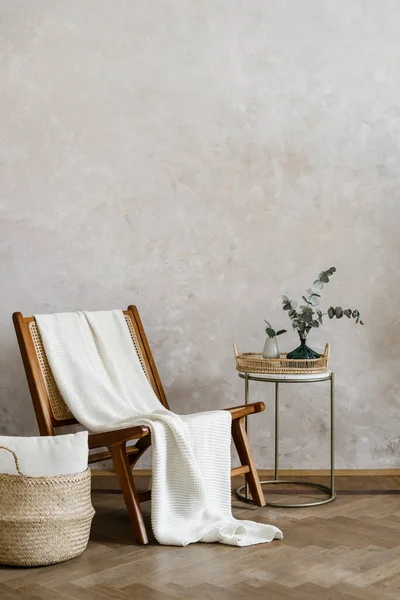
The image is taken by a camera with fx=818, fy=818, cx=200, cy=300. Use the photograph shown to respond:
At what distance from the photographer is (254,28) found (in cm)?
381

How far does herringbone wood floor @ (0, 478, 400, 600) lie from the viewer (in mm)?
2332

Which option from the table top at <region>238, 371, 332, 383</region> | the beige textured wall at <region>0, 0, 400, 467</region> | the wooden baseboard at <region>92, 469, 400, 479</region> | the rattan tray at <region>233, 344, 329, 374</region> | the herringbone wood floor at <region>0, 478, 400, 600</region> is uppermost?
the beige textured wall at <region>0, 0, 400, 467</region>

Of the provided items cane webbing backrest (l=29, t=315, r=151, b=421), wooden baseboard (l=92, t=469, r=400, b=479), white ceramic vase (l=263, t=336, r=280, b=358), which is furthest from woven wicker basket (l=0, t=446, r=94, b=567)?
wooden baseboard (l=92, t=469, r=400, b=479)

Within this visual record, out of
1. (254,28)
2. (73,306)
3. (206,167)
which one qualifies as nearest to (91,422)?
(73,306)

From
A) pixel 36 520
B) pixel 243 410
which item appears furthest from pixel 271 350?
pixel 36 520

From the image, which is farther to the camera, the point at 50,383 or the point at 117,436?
the point at 50,383

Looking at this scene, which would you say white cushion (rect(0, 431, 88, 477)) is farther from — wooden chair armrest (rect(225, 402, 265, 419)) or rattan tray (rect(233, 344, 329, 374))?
rattan tray (rect(233, 344, 329, 374))

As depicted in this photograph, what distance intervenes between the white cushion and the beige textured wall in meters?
1.18

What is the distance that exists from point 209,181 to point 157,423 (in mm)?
1399

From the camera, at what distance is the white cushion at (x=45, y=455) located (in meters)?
2.65

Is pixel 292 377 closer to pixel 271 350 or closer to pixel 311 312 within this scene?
pixel 271 350

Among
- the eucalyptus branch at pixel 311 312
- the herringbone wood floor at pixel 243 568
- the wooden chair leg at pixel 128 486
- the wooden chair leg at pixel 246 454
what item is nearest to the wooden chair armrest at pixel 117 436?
the wooden chair leg at pixel 128 486

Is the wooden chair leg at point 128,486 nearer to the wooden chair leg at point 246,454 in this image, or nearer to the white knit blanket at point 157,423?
the white knit blanket at point 157,423

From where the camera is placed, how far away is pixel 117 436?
2.79 m
